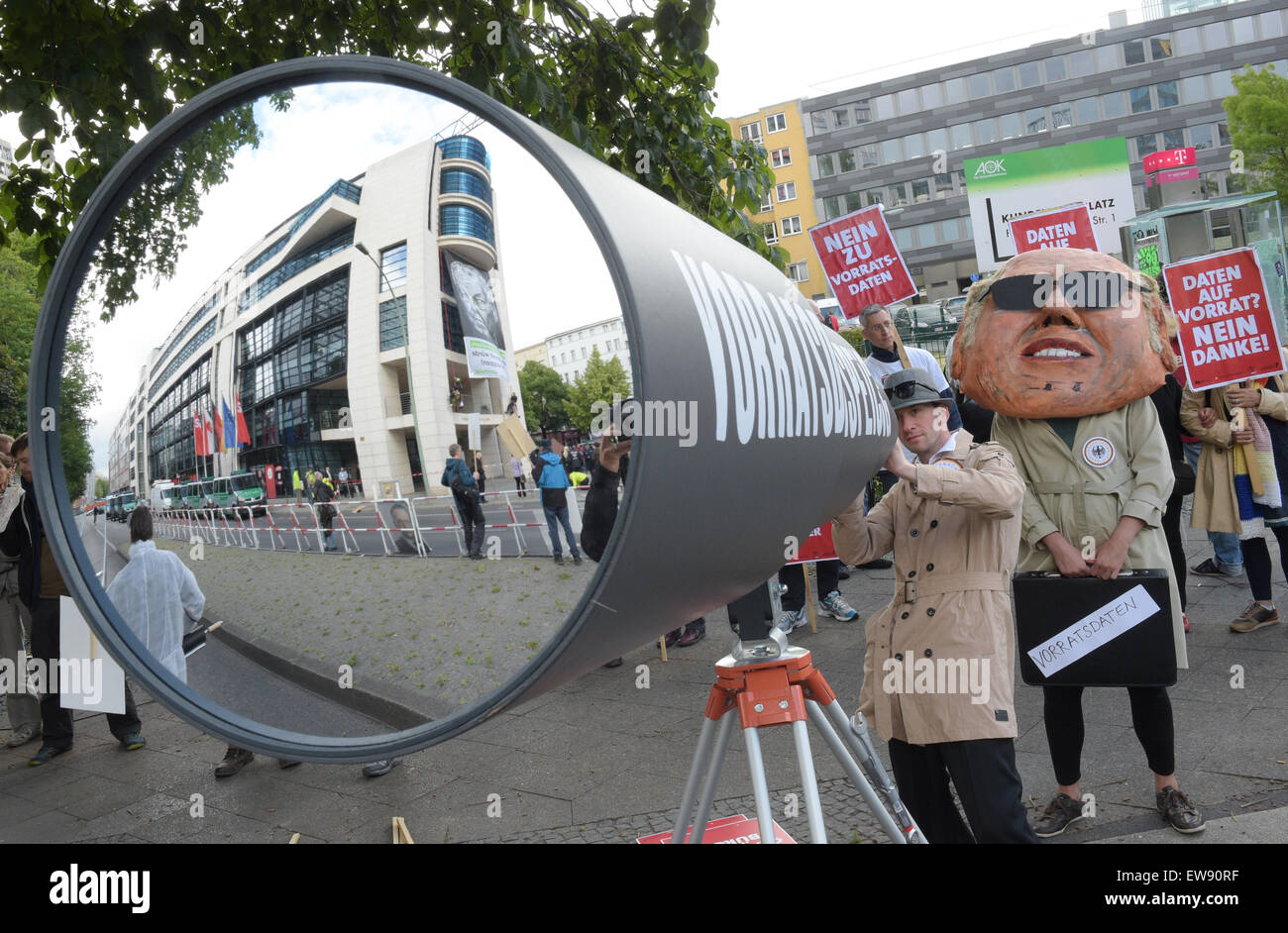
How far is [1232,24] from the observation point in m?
43.5

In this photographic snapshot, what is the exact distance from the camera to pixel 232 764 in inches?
176

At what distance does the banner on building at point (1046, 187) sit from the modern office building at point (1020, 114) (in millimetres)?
29359

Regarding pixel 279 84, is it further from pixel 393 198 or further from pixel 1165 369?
pixel 1165 369

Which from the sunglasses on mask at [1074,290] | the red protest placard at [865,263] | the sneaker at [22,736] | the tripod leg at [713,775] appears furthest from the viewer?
the red protest placard at [865,263]

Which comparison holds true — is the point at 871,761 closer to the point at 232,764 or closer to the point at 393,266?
the point at 393,266

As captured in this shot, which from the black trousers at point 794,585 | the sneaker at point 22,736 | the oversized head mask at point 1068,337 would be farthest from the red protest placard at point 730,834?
the sneaker at point 22,736

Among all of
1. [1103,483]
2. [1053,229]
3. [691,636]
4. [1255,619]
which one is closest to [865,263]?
[1053,229]

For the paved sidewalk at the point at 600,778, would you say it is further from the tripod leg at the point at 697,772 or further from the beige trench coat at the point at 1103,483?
the tripod leg at the point at 697,772

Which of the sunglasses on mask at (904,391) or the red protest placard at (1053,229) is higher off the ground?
the red protest placard at (1053,229)

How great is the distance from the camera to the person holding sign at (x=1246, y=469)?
4.82 metres

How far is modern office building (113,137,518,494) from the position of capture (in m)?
1.14

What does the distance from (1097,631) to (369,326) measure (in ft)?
8.45

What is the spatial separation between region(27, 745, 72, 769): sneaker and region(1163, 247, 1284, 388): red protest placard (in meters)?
6.75
